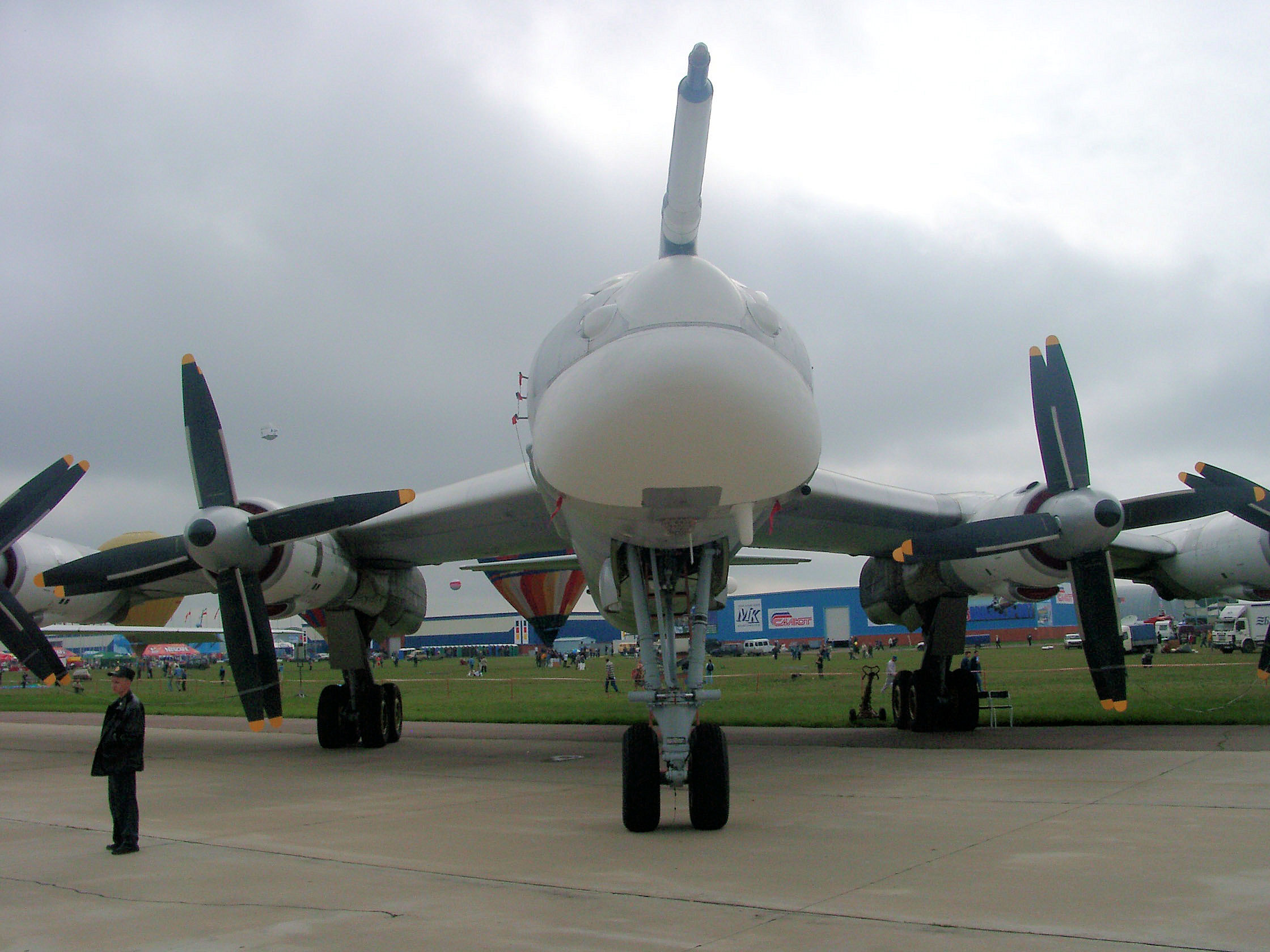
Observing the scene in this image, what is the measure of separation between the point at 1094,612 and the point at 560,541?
6.20 metres

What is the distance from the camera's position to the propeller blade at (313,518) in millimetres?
9953

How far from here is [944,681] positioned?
43.7 feet

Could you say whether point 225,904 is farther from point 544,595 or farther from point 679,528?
point 544,595

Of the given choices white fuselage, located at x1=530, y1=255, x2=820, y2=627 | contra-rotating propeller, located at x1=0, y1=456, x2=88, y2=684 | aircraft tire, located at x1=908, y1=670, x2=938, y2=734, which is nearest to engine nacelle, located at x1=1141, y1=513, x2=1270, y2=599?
aircraft tire, located at x1=908, y1=670, x2=938, y2=734

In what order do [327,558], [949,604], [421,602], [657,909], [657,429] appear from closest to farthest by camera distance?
[657,909]
[657,429]
[327,558]
[949,604]
[421,602]

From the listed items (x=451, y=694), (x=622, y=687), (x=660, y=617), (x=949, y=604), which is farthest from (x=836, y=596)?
(x=660, y=617)

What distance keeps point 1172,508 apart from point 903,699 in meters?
4.75

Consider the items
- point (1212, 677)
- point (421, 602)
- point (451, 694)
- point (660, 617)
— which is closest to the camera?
point (660, 617)

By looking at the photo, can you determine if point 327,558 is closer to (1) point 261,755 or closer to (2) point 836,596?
(1) point 261,755

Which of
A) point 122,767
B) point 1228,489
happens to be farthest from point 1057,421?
point 122,767

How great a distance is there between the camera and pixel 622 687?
108 feet

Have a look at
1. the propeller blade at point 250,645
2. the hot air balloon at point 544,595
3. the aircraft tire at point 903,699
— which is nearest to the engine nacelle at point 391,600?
the propeller blade at point 250,645

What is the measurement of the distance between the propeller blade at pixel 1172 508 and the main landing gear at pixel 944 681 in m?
2.93

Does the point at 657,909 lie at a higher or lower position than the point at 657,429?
lower
